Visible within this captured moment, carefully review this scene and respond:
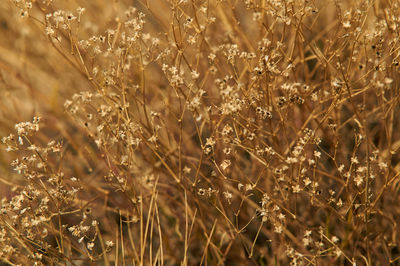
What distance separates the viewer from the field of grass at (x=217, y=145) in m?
1.46

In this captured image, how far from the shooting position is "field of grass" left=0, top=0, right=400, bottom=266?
1459mm

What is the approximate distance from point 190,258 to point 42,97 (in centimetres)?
148

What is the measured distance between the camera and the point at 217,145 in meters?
1.76

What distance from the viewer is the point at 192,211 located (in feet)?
6.15

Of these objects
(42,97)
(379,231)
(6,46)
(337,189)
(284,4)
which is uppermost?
(6,46)

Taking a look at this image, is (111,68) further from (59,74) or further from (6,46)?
(6,46)

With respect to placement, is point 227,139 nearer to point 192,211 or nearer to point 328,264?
point 192,211

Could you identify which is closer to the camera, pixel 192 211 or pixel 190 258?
pixel 192 211

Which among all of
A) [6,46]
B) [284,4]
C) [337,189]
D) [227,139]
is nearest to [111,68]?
[227,139]

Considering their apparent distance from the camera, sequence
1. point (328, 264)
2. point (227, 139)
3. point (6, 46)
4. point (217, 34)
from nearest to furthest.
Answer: point (227, 139), point (328, 264), point (217, 34), point (6, 46)

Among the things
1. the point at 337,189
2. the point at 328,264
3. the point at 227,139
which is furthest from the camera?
the point at 337,189

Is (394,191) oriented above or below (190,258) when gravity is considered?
below

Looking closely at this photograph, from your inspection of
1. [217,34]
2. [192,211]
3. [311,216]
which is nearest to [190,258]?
[192,211]

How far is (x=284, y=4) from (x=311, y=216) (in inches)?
37.8
